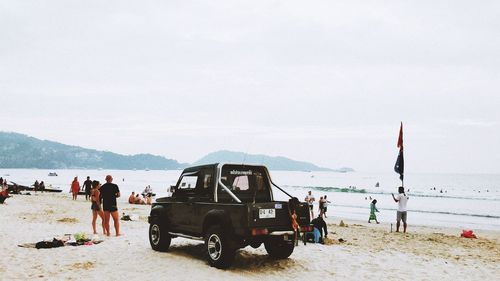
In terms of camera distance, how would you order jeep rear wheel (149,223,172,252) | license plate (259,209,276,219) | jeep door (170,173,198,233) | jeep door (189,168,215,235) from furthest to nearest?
jeep rear wheel (149,223,172,252) → jeep door (170,173,198,233) → jeep door (189,168,215,235) → license plate (259,209,276,219)

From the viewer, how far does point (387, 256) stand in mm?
12328

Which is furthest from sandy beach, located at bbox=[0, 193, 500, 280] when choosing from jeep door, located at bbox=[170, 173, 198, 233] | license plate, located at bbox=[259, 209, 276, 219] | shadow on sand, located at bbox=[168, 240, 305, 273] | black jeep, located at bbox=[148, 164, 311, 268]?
license plate, located at bbox=[259, 209, 276, 219]

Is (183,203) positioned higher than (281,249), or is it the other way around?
(183,203)

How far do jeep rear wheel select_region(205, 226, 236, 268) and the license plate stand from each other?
859mm

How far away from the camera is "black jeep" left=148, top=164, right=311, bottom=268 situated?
30.5 ft

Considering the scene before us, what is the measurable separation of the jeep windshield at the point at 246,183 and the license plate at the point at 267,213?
1.01m

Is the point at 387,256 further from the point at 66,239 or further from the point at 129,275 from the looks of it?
the point at 66,239

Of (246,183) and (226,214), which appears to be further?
(246,183)

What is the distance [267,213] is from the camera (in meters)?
9.38

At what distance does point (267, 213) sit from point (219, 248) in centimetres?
140

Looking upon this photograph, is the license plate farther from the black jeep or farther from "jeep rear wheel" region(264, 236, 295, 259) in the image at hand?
"jeep rear wheel" region(264, 236, 295, 259)

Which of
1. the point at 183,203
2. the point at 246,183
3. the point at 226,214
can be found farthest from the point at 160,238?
the point at 226,214

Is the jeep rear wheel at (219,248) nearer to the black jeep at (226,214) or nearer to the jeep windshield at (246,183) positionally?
the black jeep at (226,214)

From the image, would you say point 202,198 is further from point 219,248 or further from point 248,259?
point 248,259
